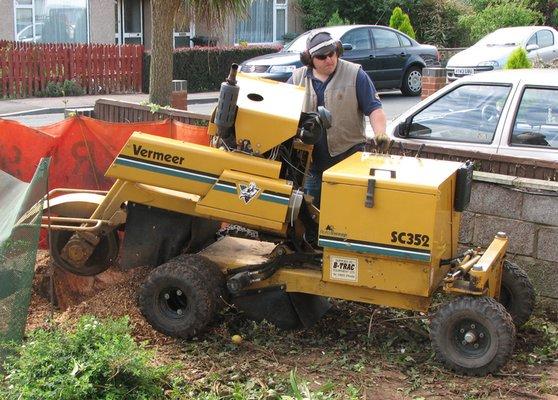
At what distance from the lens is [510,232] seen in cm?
644

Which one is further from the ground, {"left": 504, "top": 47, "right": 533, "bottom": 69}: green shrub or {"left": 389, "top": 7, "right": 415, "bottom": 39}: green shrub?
{"left": 389, "top": 7, "right": 415, "bottom": 39}: green shrub

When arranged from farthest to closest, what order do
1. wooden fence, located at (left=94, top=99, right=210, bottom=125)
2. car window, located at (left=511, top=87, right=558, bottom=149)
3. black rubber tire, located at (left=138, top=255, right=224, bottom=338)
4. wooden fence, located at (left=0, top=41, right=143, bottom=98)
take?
wooden fence, located at (left=0, top=41, right=143, bottom=98), wooden fence, located at (left=94, top=99, right=210, bottom=125), car window, located at (left=511, top=87, right=558, bottom=149), black rubber tire, located at (left=138, top=255, right=224, bottom=338)

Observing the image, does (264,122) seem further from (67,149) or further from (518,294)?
(67,149)

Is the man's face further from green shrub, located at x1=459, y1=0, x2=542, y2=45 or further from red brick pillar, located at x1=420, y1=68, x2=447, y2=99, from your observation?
green shrub, located at x1=459, y1=0, x2=542, y2=45

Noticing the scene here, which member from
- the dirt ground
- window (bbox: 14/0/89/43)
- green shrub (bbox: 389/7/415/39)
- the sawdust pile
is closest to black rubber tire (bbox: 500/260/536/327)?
the dirt ground

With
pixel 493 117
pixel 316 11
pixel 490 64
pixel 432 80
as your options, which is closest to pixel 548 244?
pixel 493 117

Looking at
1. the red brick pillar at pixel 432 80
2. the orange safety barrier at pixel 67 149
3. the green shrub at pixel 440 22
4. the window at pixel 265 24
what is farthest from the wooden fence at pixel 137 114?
the green shrub at pixel 440 22

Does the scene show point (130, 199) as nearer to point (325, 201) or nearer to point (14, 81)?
point (325, 201)

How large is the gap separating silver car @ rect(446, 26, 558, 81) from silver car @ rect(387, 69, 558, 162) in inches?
386

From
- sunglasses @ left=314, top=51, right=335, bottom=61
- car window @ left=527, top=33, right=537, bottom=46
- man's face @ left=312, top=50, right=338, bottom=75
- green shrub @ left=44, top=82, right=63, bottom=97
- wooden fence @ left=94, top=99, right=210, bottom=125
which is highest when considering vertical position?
car window @ left=527, top=33, right=537, bottom=46

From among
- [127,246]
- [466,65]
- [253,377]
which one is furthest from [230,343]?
[466,65]

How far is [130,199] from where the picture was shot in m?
5.72

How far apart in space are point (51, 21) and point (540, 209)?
67.4ft

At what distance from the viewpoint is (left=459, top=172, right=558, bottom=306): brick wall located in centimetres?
628
